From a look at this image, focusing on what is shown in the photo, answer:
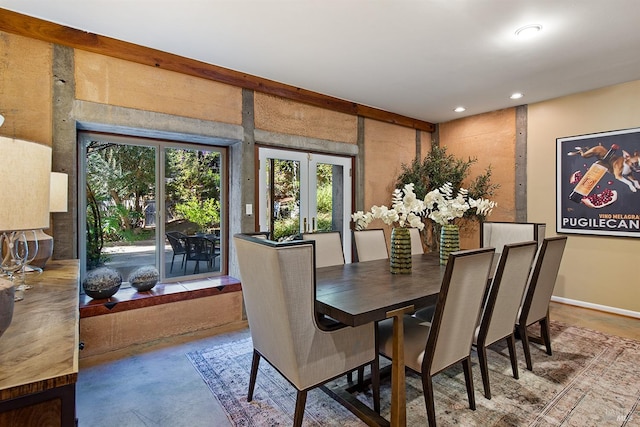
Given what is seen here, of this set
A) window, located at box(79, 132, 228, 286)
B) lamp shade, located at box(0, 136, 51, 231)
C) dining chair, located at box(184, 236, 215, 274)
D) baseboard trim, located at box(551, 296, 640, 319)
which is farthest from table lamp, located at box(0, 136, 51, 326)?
baseboard trim, located at box(551, 296, 640, 319)

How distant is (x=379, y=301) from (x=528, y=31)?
2578 mm

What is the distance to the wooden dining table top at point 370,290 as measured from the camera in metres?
1.66

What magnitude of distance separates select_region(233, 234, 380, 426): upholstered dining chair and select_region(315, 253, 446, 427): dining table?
5.7 inches

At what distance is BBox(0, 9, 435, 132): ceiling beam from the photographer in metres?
2.58

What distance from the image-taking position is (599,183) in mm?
4078

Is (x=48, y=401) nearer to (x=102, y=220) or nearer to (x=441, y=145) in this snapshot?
(x=102, y=220)

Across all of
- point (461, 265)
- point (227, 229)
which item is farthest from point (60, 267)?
point (461, 265)

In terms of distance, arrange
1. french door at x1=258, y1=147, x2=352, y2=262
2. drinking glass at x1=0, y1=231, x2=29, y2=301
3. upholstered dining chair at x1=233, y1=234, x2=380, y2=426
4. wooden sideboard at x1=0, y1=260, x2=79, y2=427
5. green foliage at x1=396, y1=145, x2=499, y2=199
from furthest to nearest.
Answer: green foliage at x1=396, y1=145, x2=499, y2=199, french door at x1=258, y1=147, x2=352, y2=262, upholstered dining chair at x1=233, y1=234, x2=380, y2=426, drinking glass at x1=0, y1=231, x2=29, y2=301, wooden sideboard at x1=0, y1=260, x2=79, y2=427

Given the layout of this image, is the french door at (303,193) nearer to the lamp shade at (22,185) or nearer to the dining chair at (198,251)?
the dining chair at (198,251)

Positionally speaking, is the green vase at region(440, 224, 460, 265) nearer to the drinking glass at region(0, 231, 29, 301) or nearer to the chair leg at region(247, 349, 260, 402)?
the chair leg at region(247, 349, 260, 402)

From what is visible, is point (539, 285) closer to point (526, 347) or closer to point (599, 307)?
point (526, 347)

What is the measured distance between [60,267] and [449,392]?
2864 millimetres

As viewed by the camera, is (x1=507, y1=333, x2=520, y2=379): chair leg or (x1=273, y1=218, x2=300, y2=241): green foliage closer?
(x1=507, y1=333, x2=520, y2=379): chair leg

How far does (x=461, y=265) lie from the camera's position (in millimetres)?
1737
